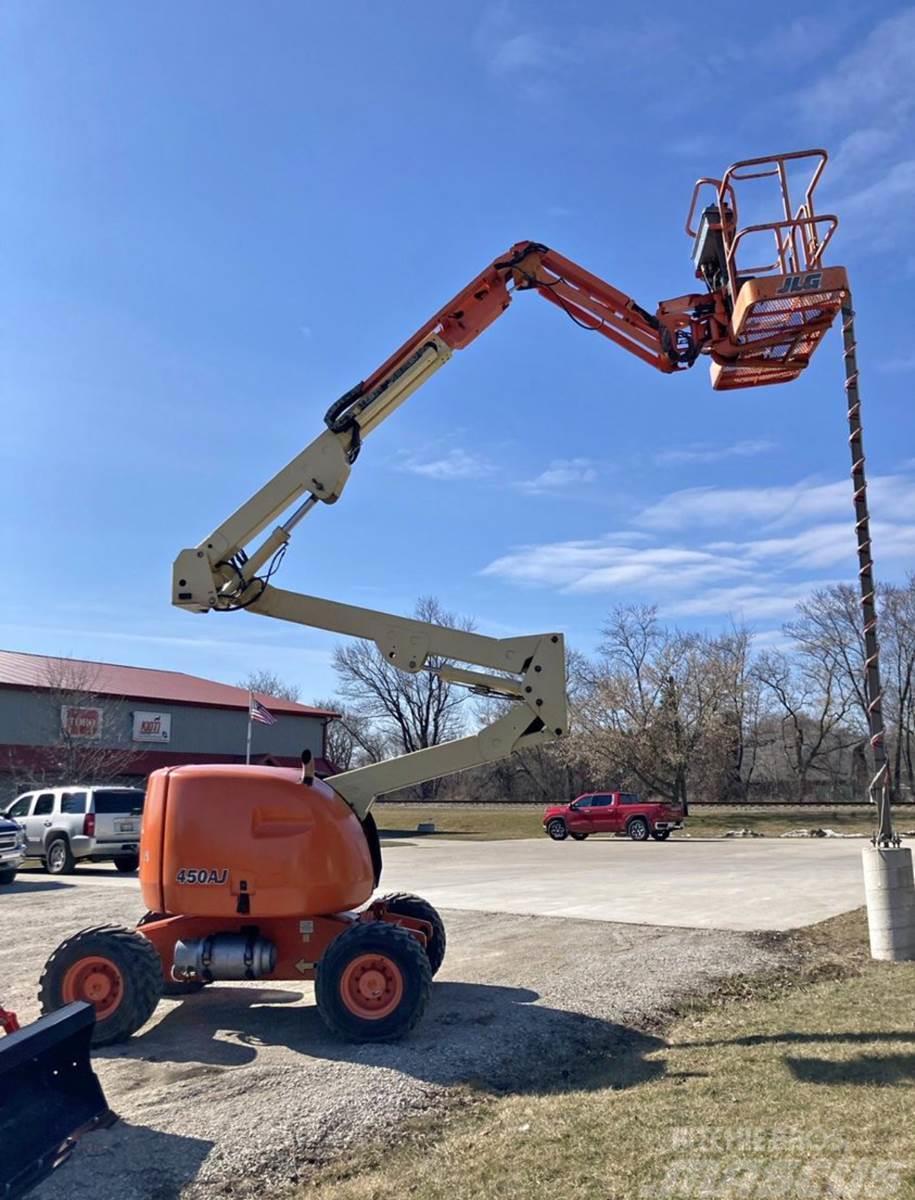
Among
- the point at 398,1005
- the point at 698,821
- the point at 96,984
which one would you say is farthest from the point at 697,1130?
the point at 698,821

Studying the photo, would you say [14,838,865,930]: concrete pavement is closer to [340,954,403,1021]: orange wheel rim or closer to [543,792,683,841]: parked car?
[543,792,683,841]: parked car

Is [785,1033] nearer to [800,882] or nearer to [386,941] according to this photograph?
[386,941]

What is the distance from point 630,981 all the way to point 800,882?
31.4 feet

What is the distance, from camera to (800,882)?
17.2m

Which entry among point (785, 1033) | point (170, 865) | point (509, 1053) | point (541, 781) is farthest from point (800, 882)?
point (541, 781)

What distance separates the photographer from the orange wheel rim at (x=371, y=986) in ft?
22.1

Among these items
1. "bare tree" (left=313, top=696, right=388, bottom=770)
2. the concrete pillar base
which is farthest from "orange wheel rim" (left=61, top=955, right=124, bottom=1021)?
"bare tree" (left=313, top=696, right=388, bottom=770)

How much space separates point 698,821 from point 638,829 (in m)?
9.93

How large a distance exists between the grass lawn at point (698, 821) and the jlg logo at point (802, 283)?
31.9m

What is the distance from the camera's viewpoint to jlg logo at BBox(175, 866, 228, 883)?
279 inches

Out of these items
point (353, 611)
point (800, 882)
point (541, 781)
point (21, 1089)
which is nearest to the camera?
point (21, 1089)

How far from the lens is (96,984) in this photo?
6.89 meters

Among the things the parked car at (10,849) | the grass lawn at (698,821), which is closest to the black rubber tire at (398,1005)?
the parked car at (10,849)

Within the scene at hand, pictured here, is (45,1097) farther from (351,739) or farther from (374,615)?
(351,739)
